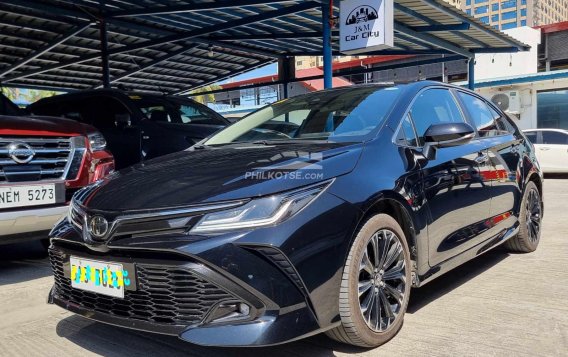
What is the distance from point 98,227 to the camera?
2.34 meters

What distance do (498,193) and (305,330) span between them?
2.34m

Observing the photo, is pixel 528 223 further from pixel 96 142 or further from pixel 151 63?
pixel 151 63

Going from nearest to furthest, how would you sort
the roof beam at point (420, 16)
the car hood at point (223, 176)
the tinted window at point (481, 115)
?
1. the car hood at point (223, 176)
2. the tinted window at point (481, 115)
3. the roof beam at point (420, 16)

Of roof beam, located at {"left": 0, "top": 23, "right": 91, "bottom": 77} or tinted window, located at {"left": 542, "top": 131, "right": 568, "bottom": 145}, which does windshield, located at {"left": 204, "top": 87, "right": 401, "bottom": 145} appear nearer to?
roof beam, located at {"left": 0, "top": 23, "right": 91, "bottom": 77}

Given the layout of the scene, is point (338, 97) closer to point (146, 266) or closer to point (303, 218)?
point (303, 218)

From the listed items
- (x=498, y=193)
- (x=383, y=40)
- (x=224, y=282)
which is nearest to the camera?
(x=224, y=282)

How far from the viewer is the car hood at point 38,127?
12.7 ft

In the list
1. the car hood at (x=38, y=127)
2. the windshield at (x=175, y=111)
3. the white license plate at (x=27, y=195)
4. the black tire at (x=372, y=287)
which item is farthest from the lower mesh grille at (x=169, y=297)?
the windshield at (x=175, y=111)

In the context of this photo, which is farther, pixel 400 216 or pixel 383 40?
pixel 383 40

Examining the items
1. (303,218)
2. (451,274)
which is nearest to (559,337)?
(451,274)

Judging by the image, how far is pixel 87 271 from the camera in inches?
94.1

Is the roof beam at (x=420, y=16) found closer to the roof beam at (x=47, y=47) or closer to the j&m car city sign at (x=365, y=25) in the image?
the j&m car city sign at (x=365, y=25)

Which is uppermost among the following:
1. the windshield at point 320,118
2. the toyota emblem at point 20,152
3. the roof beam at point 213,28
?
the roof beam at point 213,28

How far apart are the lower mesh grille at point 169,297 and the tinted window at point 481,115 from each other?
2.67 meters
